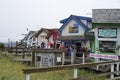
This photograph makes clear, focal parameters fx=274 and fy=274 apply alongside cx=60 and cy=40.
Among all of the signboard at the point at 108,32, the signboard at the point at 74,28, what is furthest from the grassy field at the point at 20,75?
the signboard at the point at 74,28

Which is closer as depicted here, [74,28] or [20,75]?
[20,75]

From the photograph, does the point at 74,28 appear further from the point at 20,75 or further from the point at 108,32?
the point at 20,75

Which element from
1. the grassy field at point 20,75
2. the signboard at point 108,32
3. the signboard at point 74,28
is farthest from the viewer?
the signboard at point 74,28

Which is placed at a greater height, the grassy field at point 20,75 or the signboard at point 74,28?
the signboard at point 74,28

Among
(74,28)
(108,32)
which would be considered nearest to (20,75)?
(108,32)

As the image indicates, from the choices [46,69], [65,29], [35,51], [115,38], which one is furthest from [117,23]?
[46,69]

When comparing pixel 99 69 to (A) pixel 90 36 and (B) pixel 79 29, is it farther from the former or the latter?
(B) pixel 79 29

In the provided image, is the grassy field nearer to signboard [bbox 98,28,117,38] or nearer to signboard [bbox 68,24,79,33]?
signboard [bbox 98,28,117,38]

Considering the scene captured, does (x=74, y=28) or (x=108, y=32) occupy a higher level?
(x=74, y=28)

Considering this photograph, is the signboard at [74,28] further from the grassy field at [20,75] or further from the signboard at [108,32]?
the grassy field at [20,75]

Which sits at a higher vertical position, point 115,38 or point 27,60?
point 115,38

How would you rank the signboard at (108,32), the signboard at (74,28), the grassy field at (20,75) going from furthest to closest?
the signboard at (74,28)
the signboard at (108,32)
the grassy field at (20,75)

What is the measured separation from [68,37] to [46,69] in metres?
26.3

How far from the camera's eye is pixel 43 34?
4944 centimetres
